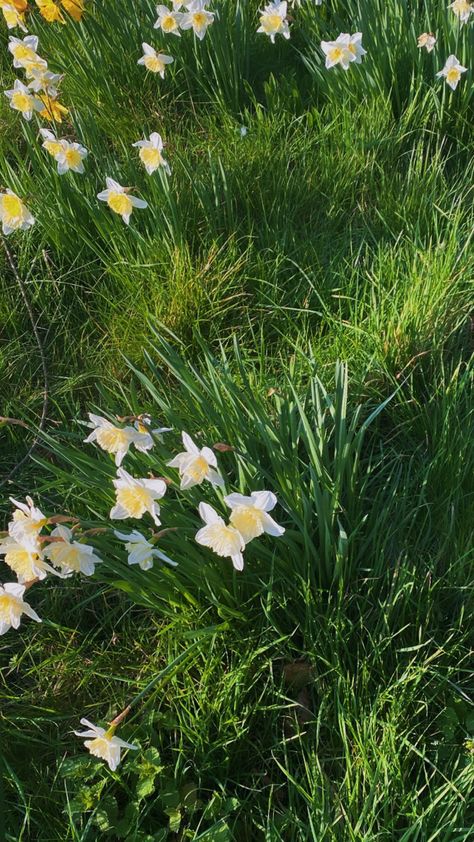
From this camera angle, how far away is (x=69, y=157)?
249 cm

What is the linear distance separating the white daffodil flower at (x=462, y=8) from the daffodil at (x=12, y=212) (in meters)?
1.86

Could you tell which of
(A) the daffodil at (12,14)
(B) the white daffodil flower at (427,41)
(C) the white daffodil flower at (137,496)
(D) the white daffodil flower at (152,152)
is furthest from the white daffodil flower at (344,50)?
(C) the white daffodil flower at (137,496)

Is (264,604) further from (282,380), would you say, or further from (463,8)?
(463,8)

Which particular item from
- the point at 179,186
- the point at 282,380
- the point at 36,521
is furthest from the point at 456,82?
the point at 36,521

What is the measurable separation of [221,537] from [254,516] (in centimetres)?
8

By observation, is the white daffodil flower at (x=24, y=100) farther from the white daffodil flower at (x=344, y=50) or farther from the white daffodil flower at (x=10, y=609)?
the white daffodil flower at (x=10, y=609)

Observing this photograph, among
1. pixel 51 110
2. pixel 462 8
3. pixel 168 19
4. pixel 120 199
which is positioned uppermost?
pixel 168 19

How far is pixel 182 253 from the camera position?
2.56 meters

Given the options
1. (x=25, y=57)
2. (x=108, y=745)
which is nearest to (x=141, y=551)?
(x=108, y=745)

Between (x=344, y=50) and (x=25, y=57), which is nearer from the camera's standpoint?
(x=25, y=57)

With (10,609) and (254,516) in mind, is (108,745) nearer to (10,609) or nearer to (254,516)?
(10,609)

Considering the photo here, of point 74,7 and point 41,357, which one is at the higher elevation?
point 74,7

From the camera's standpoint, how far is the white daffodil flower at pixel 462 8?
2803 millimetres

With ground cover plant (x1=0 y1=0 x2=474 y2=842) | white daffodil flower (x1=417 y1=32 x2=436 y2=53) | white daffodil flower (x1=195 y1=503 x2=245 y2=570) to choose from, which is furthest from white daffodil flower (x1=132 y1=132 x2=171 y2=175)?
white daffodil flower (x1=195 y1=503 x2=245 y2=570)
